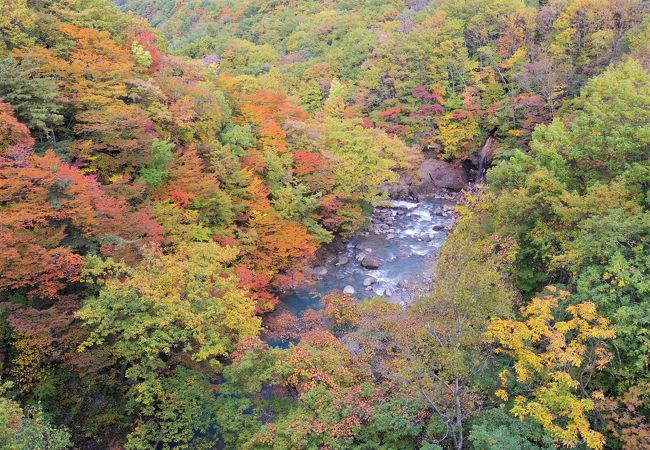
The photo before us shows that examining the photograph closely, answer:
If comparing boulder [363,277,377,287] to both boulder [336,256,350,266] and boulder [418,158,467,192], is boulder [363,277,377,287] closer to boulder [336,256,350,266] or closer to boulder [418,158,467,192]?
boulder [336,256,350,266]

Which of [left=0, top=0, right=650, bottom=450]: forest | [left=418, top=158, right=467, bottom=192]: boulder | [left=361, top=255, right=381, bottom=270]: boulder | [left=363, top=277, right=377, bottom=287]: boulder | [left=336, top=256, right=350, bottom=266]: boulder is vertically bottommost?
[left=418, top=158, right=467, bottom=192]: boulder

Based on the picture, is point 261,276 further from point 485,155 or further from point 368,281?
point 485,155

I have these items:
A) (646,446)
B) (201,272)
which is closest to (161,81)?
(201,272)

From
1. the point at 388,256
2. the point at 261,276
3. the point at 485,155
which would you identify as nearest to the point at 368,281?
the point at 388,256

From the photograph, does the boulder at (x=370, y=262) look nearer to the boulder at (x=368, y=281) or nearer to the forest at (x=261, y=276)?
the boulder at (x=368, y=281)

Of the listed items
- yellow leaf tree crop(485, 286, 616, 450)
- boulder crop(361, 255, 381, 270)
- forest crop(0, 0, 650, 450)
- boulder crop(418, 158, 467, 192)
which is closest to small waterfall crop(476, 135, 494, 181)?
boulder crop(418, 158, 467, 192)

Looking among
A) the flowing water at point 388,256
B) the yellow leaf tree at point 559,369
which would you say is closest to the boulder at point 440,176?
the flowing water at point 388,256
